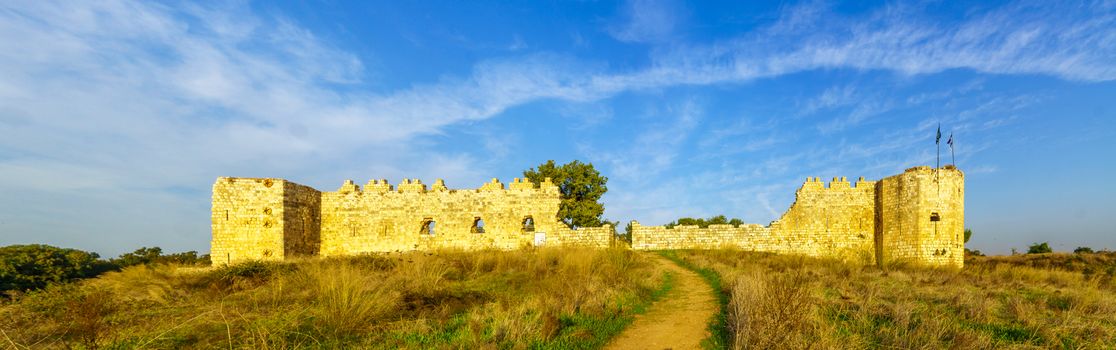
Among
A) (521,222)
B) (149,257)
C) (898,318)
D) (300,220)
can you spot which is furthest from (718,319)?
(149,257)

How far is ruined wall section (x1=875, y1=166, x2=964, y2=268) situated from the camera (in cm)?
1989

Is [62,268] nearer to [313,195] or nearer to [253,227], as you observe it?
[253,227]

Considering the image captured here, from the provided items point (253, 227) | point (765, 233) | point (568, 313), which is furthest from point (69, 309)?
point (765, 233)

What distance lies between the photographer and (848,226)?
22281 mm

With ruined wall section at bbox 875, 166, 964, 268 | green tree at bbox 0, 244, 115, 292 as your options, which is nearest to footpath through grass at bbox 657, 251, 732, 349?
ruined wall section at bbox 875, 166, 964, 268

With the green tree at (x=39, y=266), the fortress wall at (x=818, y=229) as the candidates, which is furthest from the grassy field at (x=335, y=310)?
the fortress wall at (x=818, y=229)

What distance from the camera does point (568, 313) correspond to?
23.5 ft

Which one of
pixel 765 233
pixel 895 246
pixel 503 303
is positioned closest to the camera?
pixel 503 303

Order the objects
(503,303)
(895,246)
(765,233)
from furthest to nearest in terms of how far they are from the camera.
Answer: (765,233), (895,246), (503,303)

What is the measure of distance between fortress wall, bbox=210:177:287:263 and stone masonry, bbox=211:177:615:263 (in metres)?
0.80

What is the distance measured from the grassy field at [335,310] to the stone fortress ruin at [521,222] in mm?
10730

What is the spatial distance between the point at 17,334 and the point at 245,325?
237cm

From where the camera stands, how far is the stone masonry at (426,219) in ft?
74.0

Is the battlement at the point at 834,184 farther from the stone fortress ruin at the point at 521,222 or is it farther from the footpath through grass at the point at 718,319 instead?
the footpath through grass at the point at 718,319
